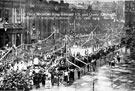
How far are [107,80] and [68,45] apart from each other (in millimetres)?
1863

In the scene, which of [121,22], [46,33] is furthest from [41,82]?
[121,22]

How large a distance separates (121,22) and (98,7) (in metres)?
1.13

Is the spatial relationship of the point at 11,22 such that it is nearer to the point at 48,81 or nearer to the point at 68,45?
the point at 68,45

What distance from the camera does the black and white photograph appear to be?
7.00 meters

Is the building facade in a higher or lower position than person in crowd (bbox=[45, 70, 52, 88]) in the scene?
higher

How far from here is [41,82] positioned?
693cm

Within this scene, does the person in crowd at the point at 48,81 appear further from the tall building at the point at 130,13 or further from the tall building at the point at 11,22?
the tall building at the point at 130,13

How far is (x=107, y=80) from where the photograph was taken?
736 cm

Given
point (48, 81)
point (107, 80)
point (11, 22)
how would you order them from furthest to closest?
point (11, 22)
point (107, 80)
point (48, 81)

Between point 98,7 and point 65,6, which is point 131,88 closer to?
point 98,7

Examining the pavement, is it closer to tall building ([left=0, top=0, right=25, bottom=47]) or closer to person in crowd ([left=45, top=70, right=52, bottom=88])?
person in crowd ([left=45, top=70, right=52, bottom=88])

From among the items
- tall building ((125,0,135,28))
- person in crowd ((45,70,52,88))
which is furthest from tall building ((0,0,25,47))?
tall building ((125,0,135,28))

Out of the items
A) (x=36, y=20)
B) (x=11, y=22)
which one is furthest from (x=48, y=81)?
(x=11, y=22)

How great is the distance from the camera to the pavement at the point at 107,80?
22.7ft
